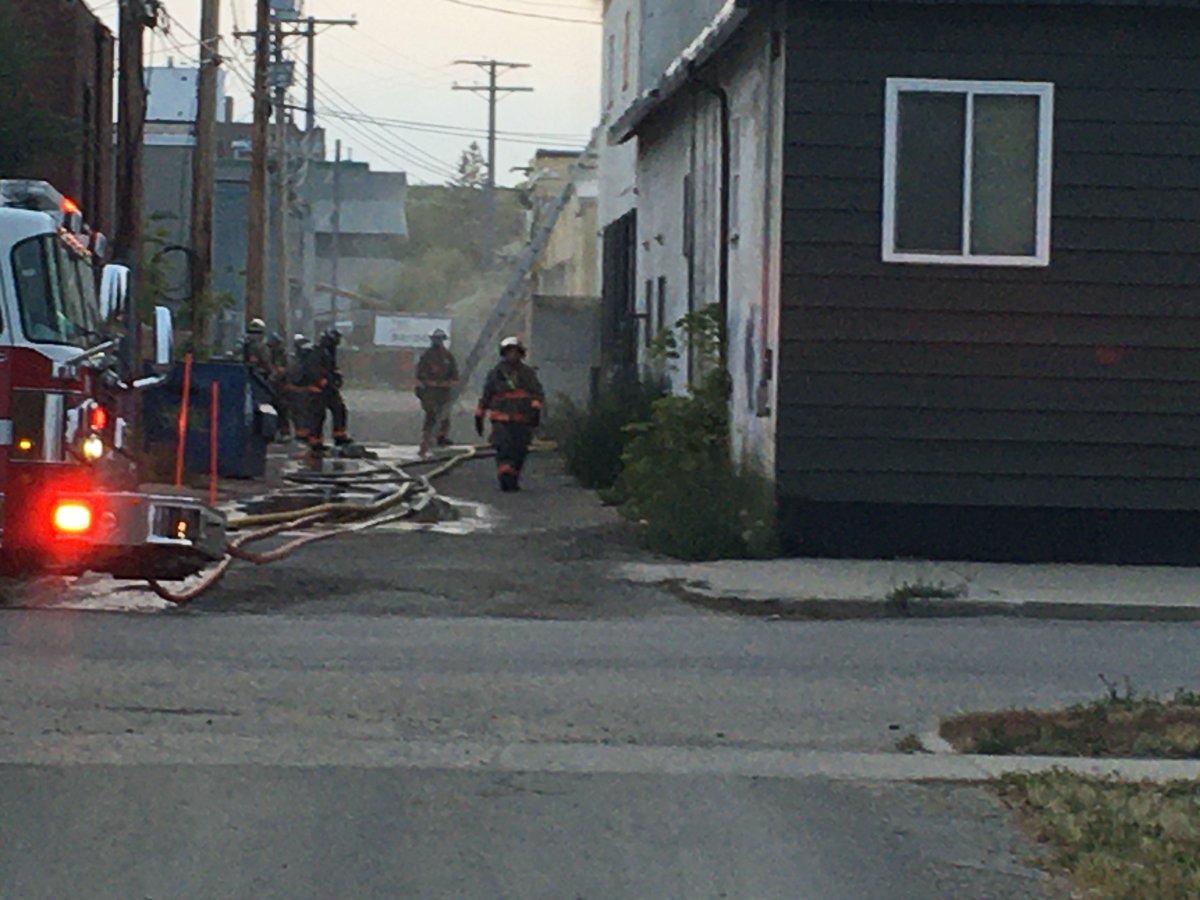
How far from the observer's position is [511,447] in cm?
2327

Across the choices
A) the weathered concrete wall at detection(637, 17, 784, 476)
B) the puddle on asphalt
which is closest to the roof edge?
the weathered concrete wall at detection(637, 17, 784, 476)

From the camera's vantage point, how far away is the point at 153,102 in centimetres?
6394

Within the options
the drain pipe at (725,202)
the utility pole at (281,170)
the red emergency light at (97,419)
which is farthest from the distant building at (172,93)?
the red emergency light at (97,419)

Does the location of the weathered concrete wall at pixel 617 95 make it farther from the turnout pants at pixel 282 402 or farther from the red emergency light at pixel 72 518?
the red emergency light at pixel 72 518

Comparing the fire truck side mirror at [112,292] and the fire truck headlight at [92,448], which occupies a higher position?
the fire truck side mirror at [112,292]

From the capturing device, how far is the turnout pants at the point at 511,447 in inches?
916

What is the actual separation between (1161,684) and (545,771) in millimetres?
4071

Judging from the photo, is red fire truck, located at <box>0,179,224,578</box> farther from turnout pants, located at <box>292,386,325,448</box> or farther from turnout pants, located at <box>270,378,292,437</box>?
turnout pants, located at <box>270,378,292,437</box>

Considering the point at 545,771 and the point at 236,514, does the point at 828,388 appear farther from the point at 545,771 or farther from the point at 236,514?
the point at 545,771

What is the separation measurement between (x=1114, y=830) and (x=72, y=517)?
641cm

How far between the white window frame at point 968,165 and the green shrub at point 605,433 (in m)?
6.80

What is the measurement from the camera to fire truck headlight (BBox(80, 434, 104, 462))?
38.3ft

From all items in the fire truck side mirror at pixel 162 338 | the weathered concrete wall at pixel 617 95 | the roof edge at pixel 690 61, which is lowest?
the fire truck side mirror at pixel 162 338

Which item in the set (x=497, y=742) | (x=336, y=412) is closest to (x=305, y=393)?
(x=336, y=412)
